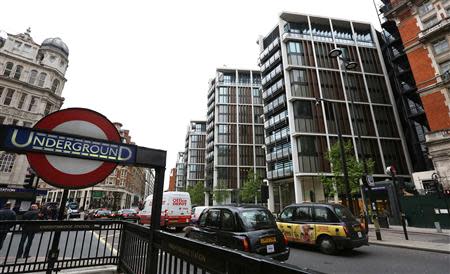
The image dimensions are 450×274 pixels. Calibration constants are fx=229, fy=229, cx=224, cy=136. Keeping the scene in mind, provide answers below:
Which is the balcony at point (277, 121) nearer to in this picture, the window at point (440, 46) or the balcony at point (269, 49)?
the balcony at point (269, 49)

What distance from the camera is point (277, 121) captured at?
39594 mm

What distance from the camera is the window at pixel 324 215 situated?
897cm

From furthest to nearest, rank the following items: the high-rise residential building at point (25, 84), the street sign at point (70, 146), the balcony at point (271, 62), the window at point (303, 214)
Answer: the balcony at point (271, 62) < the high-rise residential building at point (25, 84) < the window at point (303, 214) < the street sign at point (70, 146)

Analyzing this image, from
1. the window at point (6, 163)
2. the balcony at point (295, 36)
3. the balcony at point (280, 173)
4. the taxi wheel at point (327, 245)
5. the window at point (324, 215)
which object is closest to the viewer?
the taxi wheel at point (327, 245)

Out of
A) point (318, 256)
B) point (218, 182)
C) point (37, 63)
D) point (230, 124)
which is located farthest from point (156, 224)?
point (230, 124)

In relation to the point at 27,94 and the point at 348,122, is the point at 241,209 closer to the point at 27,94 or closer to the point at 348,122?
the point at 348,122

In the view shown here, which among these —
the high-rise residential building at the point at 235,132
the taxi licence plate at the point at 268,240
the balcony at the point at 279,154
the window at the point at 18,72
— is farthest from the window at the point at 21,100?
the taxi licence plate at the point at 268,240

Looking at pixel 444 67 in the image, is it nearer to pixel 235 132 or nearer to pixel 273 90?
pixel 273 90

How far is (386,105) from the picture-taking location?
38.2m

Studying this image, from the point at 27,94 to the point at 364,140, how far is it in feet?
169

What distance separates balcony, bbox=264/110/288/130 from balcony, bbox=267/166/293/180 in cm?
761

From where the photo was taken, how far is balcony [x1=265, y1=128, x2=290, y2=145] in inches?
1453

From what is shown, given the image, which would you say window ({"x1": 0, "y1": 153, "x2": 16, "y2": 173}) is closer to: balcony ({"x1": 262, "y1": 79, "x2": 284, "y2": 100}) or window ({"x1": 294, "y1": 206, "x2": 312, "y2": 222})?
window ({"x1": 294, "y1": 206, "x2": 312, "y2": 222})

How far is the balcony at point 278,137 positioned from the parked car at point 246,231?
102 feet
